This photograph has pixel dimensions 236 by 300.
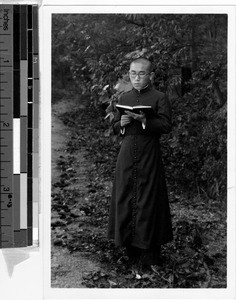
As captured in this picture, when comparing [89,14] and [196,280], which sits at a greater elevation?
[89,14]

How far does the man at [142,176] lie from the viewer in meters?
2.78

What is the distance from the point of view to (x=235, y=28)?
2.82 m

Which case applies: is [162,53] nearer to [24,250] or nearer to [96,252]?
[96,252]

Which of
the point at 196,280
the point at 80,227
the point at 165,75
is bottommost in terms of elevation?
the point at 196,280

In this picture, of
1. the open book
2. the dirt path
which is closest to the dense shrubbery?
the open book

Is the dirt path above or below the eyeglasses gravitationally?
below

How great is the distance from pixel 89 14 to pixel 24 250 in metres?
1.41

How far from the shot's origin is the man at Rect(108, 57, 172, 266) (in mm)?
2775

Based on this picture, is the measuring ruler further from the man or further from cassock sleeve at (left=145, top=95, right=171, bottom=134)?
cassock sleeve at (left=145, top=95, right=171, bottom=134)

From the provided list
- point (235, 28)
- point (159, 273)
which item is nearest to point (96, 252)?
Answer: point (159, 273)

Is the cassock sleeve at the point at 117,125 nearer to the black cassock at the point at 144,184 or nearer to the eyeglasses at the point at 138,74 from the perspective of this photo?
the black cassock at the point at 144,184

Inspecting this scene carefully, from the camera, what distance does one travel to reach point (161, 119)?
9.14 ft

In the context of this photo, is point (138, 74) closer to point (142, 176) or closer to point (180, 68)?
point (180, 68)

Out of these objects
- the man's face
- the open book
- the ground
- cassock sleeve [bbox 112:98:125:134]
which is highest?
the man's face
